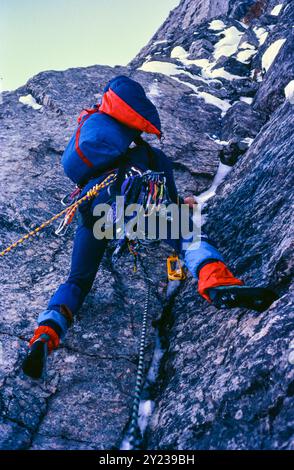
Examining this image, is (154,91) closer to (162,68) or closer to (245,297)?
(162,68)

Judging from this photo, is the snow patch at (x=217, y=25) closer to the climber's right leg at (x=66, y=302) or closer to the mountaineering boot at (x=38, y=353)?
the climber's right leg at (x=66, y=302)

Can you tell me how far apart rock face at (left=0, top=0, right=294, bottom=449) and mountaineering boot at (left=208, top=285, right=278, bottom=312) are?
0.21 ft

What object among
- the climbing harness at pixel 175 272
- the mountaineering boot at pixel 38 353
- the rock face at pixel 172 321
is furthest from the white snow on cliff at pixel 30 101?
the mountaineering boot at pixel 38 353

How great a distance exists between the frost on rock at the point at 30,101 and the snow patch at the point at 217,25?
46.0 feet

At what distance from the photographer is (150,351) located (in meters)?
2.68

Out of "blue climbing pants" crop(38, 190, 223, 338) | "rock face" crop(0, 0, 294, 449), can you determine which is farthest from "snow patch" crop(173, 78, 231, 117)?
"blue climbing pants" crop(38, 190, 223, 338)

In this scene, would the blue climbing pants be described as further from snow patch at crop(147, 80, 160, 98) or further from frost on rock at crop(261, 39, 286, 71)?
frost on rock at crop(261, 39, 286, 71)

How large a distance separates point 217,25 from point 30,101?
15.0 metres

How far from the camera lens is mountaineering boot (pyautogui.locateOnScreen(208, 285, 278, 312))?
206cm

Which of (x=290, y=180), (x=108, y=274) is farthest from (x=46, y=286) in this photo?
(x=290, y=180)

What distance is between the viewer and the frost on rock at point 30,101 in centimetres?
688

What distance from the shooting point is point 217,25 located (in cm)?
1798

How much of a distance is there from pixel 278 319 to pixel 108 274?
191 centimetres
